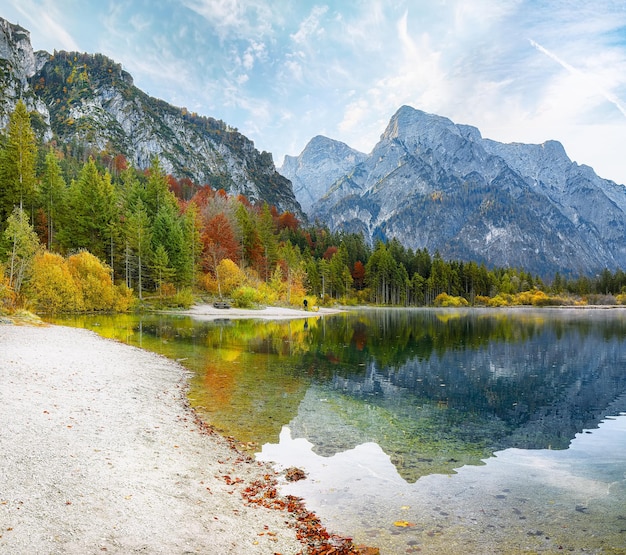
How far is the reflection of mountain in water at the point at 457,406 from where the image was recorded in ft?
40.0

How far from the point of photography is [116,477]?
25.6 feet

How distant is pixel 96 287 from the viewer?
53750 mm

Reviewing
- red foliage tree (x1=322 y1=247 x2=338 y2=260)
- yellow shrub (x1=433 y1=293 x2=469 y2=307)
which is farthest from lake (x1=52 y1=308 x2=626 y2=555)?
yellow shrub (x1=433 y1=293 x2=469 y2=307)

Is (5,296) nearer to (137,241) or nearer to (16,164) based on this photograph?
(137,241)

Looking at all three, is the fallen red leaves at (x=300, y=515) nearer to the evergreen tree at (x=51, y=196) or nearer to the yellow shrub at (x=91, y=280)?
the yellow shrub at (x=91, y=280)

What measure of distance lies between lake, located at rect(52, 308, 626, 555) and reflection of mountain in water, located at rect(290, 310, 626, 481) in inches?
3.0

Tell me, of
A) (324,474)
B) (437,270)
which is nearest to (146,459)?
(324,474)

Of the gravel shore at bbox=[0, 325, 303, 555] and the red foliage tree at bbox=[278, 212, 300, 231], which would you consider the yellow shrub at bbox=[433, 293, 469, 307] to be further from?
the gravel shore at bbox=[0, 325, 303, 555]

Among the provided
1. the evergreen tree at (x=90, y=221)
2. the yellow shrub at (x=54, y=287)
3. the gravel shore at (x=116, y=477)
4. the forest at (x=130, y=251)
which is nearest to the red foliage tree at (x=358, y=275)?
the forest at (x=130, y=251)

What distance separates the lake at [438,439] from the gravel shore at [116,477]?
4.27 ft

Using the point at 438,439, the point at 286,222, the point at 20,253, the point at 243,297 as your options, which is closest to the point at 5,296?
the point at 20,253

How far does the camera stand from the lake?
24.7 ft

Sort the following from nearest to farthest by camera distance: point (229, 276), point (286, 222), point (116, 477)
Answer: point (116, 477), point (229, 276), point (286, 222)

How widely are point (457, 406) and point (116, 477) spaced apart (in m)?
13.2
